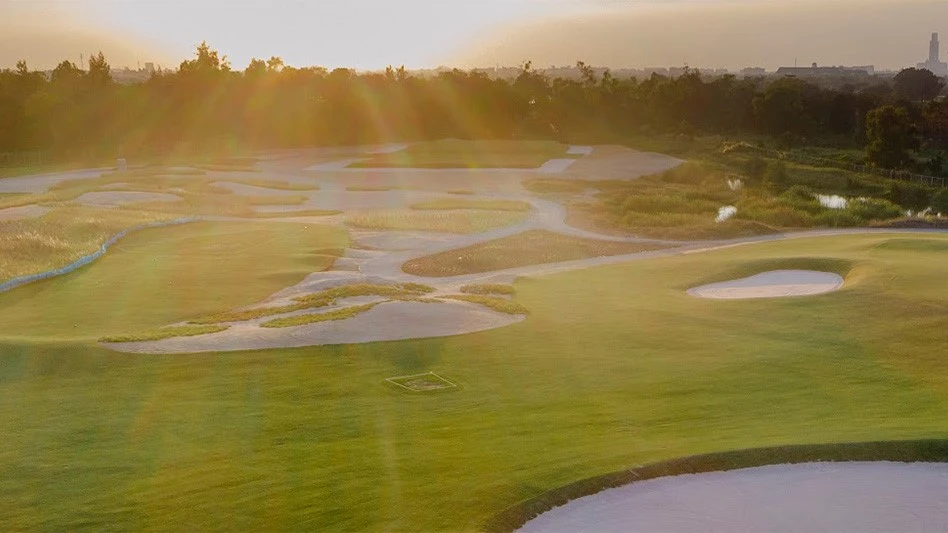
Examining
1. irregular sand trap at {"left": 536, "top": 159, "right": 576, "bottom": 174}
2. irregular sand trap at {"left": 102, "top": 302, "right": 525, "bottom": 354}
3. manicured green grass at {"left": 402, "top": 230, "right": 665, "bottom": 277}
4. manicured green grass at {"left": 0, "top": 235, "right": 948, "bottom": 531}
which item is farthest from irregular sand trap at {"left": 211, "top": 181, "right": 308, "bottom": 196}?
manicured green grass at {"left": 0, "top": 235, "right": 948, "bottom": 531}

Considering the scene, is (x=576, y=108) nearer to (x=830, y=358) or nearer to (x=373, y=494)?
(x=830, y=358)

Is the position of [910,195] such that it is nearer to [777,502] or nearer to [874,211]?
[874,211]

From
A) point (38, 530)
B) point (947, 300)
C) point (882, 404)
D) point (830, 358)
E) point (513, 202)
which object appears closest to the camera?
point (38, 530)

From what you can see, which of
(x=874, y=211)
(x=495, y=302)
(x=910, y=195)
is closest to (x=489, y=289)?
(x=495, y=302)

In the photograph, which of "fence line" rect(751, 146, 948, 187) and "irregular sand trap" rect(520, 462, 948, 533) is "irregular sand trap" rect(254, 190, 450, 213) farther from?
"irregular sand trap" rect(520, 462, 948, 533)

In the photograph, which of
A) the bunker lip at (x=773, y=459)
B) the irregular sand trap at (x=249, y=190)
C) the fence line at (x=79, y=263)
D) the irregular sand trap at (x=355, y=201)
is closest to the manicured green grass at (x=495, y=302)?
the bunker lip at (x=773, y=459)

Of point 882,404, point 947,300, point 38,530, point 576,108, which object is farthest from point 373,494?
point 576,108
